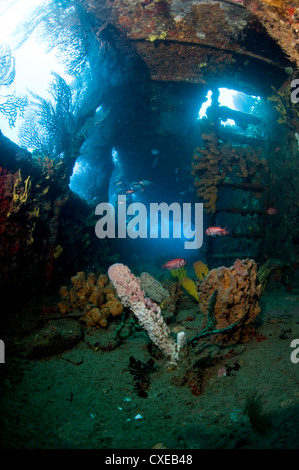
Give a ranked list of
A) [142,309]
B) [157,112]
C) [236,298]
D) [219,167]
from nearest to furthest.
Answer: [142,309] → [236,298] → [219,167] → [157,112]

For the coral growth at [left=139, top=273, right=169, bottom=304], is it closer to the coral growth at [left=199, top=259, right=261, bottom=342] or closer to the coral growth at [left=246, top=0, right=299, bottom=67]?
the coral growth at [left=199, top=259, right=261, bottom=342]

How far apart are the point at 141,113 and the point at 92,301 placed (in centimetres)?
883

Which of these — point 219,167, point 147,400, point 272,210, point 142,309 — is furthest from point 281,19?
point 147,400

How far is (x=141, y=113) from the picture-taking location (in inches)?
411

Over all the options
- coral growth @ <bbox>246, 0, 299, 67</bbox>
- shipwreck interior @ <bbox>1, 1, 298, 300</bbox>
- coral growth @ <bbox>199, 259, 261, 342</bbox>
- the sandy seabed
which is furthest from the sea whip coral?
coral growth @ <bbox>246, 0, 299, 67</bbox>

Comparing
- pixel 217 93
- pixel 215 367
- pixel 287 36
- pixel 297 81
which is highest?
pixel 217 93

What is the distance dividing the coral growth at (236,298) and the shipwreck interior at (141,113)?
0.06 m

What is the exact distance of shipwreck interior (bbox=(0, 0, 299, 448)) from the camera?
468 cm

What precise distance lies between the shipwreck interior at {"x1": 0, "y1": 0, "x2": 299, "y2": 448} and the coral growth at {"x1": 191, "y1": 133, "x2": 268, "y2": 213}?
0.11 feet

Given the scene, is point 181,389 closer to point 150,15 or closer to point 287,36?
point 287,36

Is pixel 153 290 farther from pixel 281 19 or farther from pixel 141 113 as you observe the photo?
pixel 141 113

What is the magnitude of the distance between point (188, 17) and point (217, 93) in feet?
7.24
